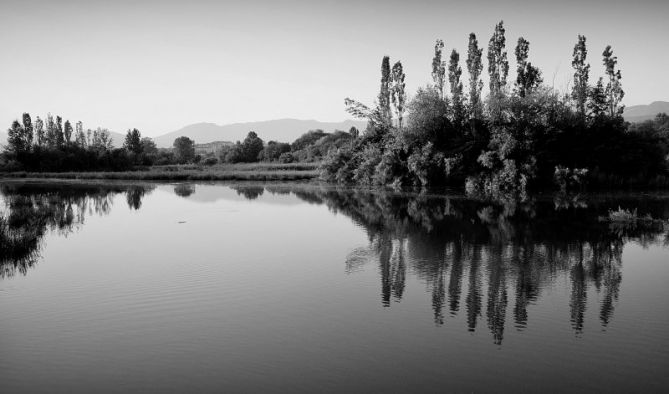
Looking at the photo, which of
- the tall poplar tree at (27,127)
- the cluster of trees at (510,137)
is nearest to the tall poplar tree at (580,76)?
the cluster of trees at (510,137)

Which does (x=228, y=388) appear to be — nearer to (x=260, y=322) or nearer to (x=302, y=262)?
(x=260, y=322)

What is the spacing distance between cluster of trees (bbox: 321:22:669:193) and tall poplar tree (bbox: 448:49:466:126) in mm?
106

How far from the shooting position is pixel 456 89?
2251 inches

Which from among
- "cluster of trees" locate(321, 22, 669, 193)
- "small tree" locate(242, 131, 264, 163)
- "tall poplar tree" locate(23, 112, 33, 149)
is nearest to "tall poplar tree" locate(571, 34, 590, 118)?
"cluster of trees" locate(321, 22, 669, 193)

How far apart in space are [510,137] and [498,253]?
32645 millimetres

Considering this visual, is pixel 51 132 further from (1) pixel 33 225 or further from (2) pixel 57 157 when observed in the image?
(1) pixel 33 225

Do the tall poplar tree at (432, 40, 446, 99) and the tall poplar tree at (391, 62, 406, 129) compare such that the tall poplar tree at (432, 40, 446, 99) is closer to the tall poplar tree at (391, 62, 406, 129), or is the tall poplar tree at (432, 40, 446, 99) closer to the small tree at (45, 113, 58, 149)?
the tall poplar tree at (391, 62, 406, 129)

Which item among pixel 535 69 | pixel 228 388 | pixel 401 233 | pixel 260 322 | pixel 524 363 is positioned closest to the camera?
pixel 228 388

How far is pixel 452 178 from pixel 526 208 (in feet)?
70.5

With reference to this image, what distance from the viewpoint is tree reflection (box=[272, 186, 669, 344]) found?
37.6 ft

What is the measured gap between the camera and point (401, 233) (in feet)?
70.7

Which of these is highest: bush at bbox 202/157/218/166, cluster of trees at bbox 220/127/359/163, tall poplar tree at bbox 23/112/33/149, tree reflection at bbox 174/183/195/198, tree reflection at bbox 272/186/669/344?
tall poplar tree at bbox 23/112/33/149

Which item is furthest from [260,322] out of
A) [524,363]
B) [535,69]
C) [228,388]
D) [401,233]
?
[535,69]

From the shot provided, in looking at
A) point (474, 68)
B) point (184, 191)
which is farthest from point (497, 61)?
point (184, 191)
